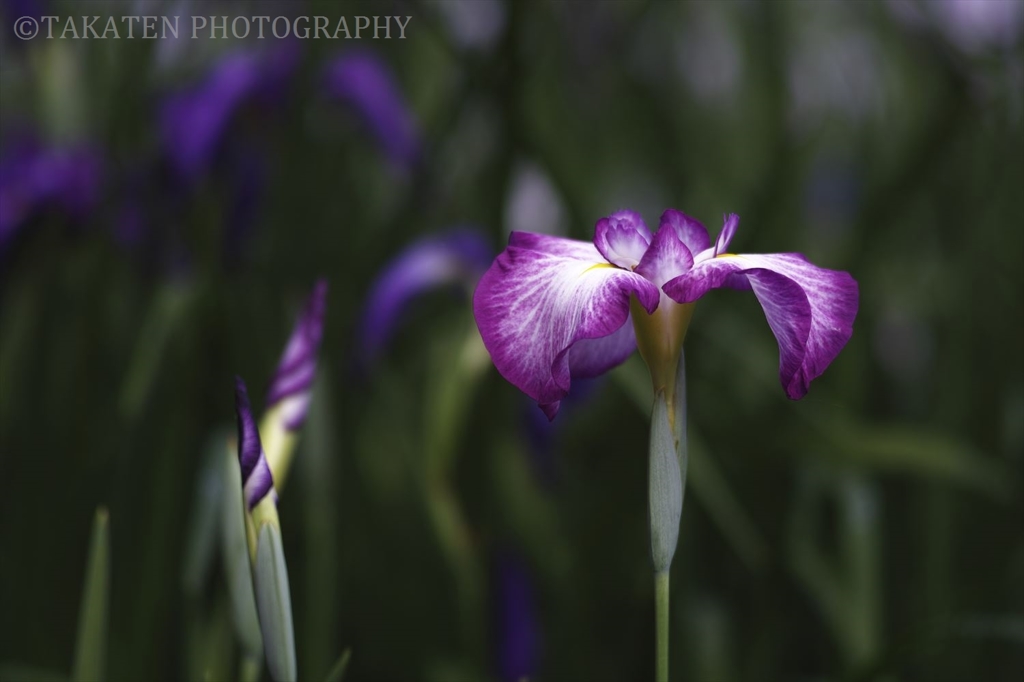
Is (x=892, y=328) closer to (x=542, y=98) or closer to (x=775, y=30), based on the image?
(x=775, y=30)

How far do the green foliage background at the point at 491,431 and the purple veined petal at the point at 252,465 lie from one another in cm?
31

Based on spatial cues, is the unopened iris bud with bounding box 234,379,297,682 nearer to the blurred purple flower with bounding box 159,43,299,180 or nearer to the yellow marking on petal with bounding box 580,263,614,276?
the yellow marking on petal with bounding box 580,263,614,276

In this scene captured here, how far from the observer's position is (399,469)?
1027 mm

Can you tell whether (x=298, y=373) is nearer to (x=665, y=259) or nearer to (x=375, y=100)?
(x=665, y=259)

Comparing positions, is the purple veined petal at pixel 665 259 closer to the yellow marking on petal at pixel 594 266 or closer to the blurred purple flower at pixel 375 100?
the yellow marking on petal at pixel 594 266

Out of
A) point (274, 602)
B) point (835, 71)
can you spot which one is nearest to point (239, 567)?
point (274, 602)

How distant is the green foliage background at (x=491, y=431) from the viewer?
77 cm

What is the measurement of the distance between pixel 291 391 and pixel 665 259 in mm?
171

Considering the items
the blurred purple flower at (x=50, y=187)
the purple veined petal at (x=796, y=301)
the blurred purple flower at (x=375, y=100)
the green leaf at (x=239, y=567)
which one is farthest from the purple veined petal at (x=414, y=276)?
the purple veined petal at (x=796, y=301)

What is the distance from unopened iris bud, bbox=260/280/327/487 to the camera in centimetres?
41

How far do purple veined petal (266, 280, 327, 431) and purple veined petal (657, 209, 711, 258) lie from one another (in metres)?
0.15

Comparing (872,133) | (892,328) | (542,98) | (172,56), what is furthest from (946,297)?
(172,56)

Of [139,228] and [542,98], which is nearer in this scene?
[139,228]

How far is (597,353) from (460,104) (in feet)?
1.60
